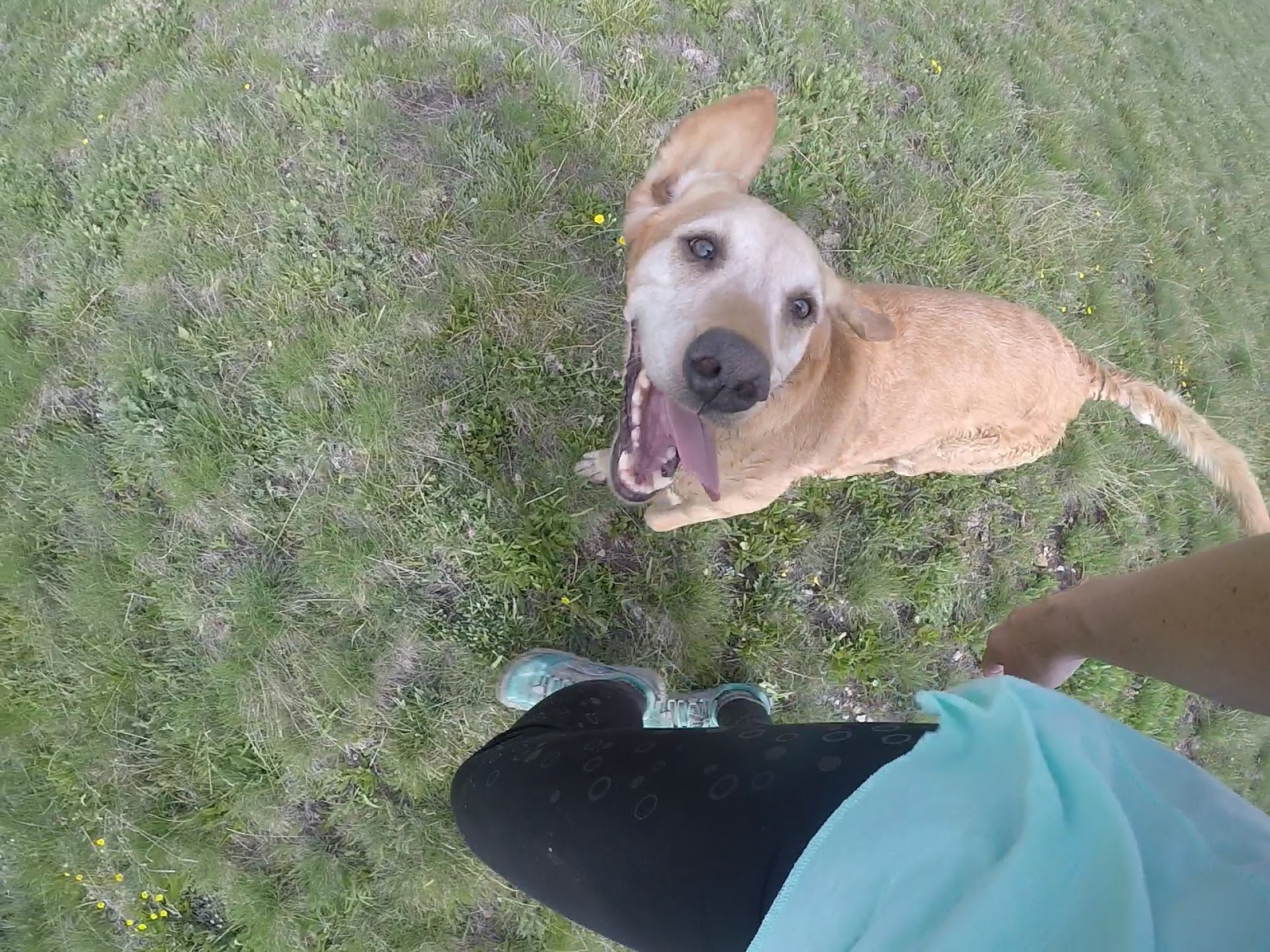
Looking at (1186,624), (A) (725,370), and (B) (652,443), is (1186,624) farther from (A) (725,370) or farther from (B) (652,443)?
(B) (652,443)

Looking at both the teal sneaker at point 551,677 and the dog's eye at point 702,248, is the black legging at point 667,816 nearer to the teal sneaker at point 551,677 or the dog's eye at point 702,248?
the teal sneaker at point 551,677

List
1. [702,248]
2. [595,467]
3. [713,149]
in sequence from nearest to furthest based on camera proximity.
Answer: [702,248] → [713,149] → [595,467]

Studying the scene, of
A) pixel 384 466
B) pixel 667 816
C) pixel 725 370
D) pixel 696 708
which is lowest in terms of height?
pixel 696 708

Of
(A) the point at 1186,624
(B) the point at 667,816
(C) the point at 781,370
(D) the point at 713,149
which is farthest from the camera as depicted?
(D) the point at 713,149

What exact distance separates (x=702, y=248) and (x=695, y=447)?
0.75 m

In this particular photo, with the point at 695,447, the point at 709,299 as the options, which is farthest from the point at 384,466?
the point at 709,299

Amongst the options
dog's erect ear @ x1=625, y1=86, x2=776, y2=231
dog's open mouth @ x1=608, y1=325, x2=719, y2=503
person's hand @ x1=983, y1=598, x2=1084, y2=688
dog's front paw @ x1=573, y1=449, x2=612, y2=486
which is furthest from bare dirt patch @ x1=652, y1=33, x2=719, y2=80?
person's hand @ x1=983, y1=598, x2=1084, y2=688

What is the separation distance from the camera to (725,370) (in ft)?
7.22

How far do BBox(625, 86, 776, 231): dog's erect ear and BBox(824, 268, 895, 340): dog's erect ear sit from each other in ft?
1.95

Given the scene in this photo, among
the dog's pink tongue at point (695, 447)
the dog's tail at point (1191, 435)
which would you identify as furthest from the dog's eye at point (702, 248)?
the dog's tail at point (1191, 435)

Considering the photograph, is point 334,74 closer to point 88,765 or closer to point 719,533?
point 719,533

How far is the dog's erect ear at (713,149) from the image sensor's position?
2.67 metres

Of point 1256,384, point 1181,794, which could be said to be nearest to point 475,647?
point 1181,794

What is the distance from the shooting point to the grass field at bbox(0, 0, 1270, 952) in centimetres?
296
